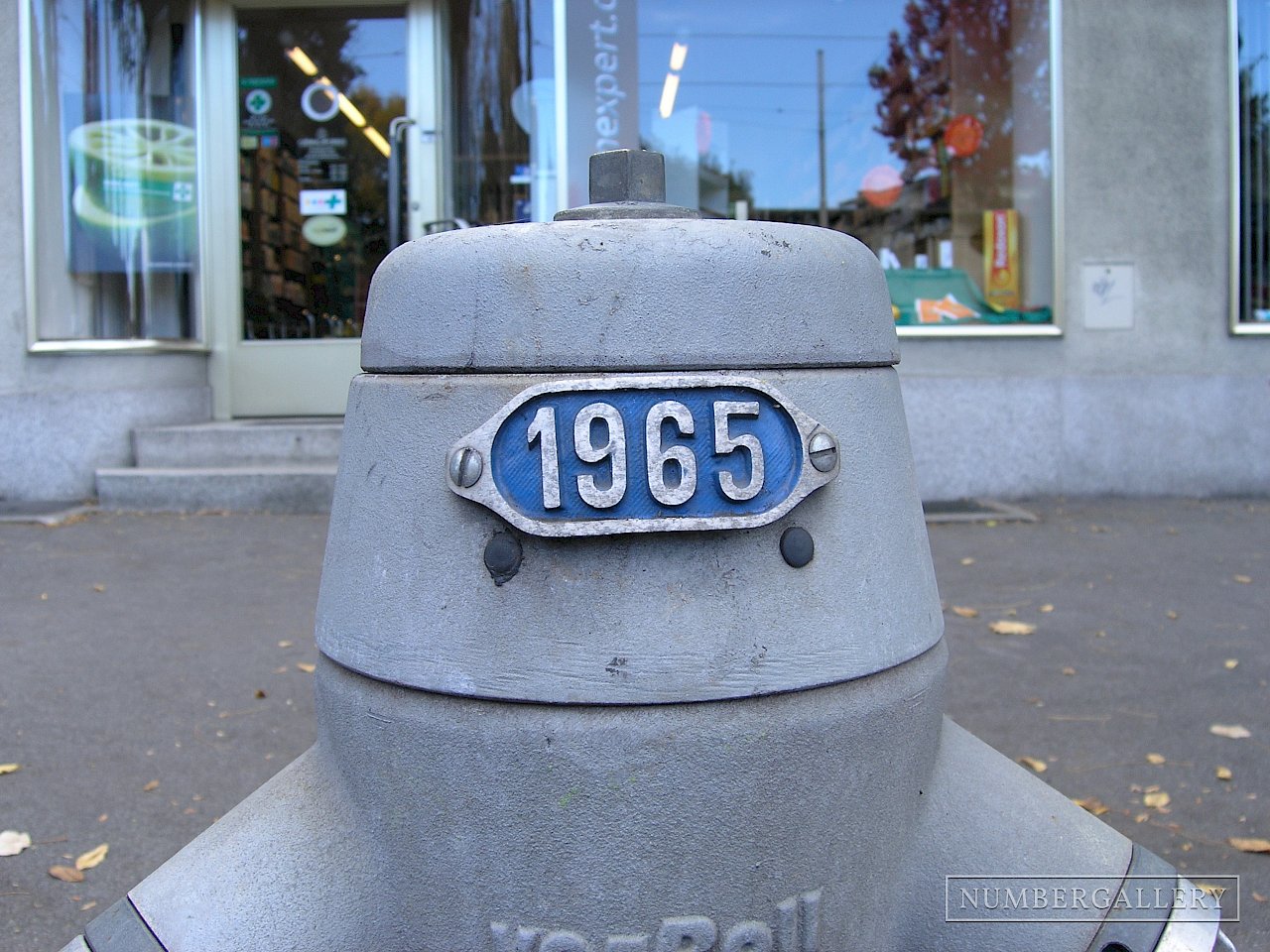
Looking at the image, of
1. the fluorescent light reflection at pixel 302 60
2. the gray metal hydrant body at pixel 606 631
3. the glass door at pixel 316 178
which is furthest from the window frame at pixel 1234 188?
the gray metal hydrant body at pixel 606 631

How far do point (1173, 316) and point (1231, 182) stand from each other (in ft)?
3.04

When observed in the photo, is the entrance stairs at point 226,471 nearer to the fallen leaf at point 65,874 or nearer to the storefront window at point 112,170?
the storefront window at point 112,170

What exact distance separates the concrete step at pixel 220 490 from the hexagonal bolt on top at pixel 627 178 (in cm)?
544

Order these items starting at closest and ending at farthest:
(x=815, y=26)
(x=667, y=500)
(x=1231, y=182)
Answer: (x=667, y=500)
(x=1231, y=182)
(x=815, y=26)

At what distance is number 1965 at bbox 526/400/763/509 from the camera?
1.50 meters

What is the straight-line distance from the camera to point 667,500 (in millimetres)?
1502

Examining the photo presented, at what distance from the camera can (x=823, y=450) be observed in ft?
5.18

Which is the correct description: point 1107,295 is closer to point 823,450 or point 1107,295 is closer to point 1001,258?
point 1001,258

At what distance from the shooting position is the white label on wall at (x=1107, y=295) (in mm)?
7707

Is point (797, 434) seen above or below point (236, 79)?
below

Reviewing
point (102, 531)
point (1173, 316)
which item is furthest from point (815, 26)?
point (102, 531)

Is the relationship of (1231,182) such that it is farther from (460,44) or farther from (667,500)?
(667,500)

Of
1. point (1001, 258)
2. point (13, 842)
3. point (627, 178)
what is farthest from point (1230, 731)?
point (1001, 258)

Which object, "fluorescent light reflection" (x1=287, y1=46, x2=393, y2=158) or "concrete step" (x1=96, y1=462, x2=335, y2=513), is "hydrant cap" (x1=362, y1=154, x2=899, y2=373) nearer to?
"concrete step" (x1=96, y1=462, x2=335, y2=513)
